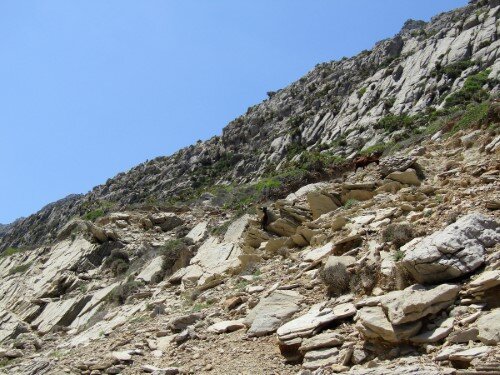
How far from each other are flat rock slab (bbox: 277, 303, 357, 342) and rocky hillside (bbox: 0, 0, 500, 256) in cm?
1293

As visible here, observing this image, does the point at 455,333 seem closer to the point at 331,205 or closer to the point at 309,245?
the point at 309,245

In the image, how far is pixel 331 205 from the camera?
14.1 metres

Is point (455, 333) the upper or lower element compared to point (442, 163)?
lower

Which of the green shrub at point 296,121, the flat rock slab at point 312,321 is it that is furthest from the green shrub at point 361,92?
the flat rock slab at point 312,321

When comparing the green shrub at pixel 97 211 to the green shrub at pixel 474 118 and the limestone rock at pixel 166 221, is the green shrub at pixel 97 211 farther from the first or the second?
the green shrub at pixel 474 118

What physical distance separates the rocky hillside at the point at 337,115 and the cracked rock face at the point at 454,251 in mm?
13281

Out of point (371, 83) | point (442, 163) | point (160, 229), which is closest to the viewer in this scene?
point (442, 163)

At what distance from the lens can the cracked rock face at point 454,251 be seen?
21.4ft

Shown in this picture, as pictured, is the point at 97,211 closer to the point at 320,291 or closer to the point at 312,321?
the point at 320,291

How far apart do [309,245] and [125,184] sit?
50.7 m

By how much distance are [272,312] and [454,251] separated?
317cm

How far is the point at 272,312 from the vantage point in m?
8.44

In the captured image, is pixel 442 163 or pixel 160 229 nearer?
pixel 442 163

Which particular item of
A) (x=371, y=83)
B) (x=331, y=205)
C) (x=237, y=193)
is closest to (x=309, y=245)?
(x=331, y=205)
